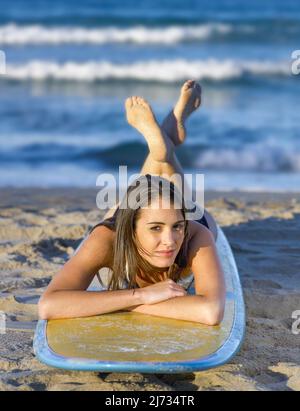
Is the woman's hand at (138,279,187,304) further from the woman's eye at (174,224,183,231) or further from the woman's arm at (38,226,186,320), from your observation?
the woman's eye at (174,224,183,231)

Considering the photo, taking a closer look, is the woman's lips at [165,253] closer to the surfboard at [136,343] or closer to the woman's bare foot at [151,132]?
the surfboard at [136,343]

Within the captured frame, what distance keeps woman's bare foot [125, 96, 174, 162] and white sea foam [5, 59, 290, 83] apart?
36.0ft

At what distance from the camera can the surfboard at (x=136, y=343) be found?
11.6 ft

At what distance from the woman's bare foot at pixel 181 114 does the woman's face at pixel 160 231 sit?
4.65 ft

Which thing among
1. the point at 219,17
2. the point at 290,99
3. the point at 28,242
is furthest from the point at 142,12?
the point at 28,242

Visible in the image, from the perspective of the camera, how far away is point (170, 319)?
4.05m

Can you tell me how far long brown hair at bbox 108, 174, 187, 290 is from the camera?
4.06 meters

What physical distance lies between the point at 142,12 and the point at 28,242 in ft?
61.2

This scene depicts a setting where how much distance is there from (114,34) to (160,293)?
1735 cm

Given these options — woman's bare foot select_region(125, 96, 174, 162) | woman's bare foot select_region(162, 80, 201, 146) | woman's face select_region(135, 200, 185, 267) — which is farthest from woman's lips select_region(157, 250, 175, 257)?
woman's bare foot select_region(162, 80, 201, 146)

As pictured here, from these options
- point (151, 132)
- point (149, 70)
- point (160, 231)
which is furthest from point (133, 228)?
point (149, 70)

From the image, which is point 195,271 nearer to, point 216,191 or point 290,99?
point 216,191

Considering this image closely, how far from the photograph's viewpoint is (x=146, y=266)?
4.23 m

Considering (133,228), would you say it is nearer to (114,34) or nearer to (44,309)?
(44,309)
